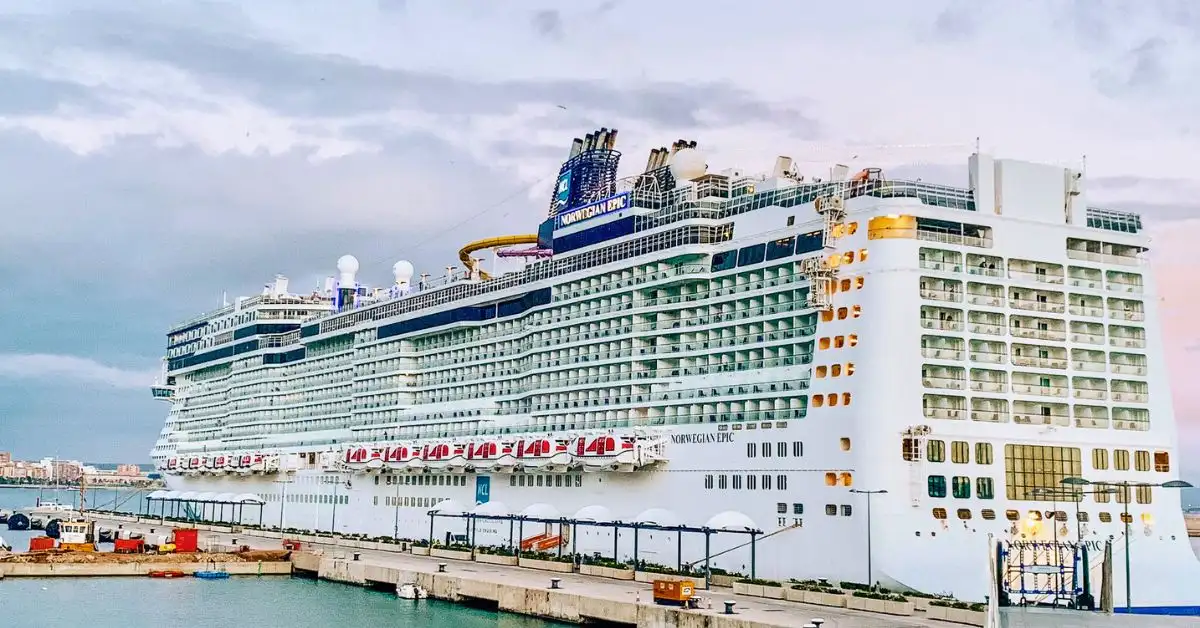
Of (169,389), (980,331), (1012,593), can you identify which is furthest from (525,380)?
(169,389)

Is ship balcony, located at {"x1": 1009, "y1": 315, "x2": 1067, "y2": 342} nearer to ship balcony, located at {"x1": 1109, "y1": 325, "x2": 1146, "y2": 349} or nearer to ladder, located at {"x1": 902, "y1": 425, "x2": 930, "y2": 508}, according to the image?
ship balcony, located at {"x1": 1109, "y1": 325, "x2": 1146, "y2": 349}

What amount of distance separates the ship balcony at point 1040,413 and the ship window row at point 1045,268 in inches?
202

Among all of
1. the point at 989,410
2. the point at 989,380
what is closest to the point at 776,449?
the point at 989,410

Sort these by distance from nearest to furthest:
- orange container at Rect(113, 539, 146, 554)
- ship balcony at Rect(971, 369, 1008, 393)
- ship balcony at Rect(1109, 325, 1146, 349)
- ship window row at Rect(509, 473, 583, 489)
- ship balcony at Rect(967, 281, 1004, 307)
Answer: ship balcony at Rect(971, 369, 1008, 393)
ship balcony at Rect(967, 281, 1004, 307)
ship balcony at Rect(1109, 325, 1146, 349)
ship window row at Rect(509, 473, 583, 489)
orange container at Rect(113, 539, 146, 554)

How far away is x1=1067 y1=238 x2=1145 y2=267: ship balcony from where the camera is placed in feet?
176

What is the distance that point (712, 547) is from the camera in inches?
2162

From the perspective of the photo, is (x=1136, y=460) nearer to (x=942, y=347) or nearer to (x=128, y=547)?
(x=942, y=347)

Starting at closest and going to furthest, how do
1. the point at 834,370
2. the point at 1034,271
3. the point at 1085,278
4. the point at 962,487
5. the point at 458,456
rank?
the point at 962,487, the point at 834,370, the point at 1034,271, the point at 1085,278, the point at 458,456

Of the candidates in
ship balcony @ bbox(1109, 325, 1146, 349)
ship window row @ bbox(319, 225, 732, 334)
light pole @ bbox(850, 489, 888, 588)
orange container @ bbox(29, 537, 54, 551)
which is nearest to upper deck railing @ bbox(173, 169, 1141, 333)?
ship window row @ bbox(319, 225, 732, 334)

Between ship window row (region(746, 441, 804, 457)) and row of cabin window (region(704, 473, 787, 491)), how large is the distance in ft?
2.84

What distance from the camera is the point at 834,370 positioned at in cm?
5062

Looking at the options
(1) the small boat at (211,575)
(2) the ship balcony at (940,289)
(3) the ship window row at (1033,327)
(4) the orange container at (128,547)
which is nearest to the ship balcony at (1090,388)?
(3) the ship window row at (1033,327)

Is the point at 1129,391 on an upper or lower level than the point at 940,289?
lower

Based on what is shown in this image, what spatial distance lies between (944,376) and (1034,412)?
167 inches
